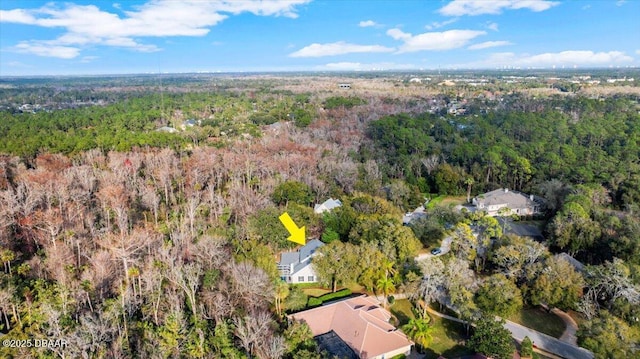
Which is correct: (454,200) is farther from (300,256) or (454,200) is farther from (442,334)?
(442,334)

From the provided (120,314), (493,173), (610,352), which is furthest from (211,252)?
(493,173)

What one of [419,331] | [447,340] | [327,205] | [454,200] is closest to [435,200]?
[454,200]

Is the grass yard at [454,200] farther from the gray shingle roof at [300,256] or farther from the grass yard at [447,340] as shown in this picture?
the grass yard at [447,340]

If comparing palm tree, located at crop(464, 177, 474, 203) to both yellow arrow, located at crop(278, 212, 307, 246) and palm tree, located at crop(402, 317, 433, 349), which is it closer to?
yellow arrow, located at crop(278, 212, 307, 246)

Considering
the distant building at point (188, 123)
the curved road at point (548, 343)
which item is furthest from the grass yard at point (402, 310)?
the distant building at point (188, 123)

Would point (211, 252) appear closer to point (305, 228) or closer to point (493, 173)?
point (305, 228)

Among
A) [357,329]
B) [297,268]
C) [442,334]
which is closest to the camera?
[357,329]
